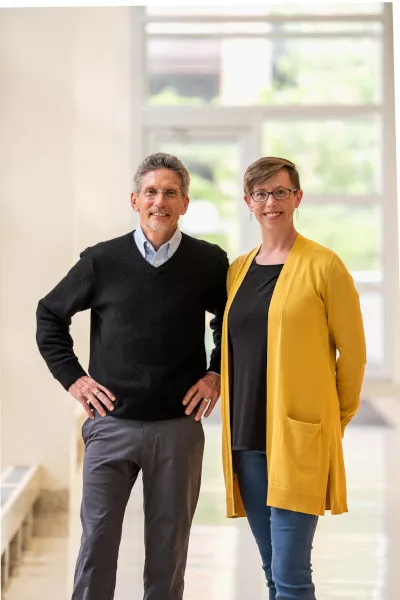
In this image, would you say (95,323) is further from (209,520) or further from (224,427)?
(209,520)

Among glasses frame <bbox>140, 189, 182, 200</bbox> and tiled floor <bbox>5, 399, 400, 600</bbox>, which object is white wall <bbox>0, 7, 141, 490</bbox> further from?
glasses frame <bbox>140, 189, 182, 200</bbox>

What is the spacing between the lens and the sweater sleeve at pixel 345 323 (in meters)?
2.13

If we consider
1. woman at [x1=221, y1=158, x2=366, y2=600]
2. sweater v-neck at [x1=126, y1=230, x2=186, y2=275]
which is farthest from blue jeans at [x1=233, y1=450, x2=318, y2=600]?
sweater v-neck at [x1=126, y1=230, x2=186, y2=275]

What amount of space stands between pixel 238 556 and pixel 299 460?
1.69 metres

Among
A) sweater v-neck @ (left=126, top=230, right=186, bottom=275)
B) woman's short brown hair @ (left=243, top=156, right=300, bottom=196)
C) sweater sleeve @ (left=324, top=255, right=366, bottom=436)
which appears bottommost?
sweater sleeve @ (left=324, top=255, right=366, bottom=436)

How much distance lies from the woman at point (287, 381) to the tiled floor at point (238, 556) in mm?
1141

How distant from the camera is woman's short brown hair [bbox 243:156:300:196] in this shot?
218cm

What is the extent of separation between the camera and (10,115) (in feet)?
13.9

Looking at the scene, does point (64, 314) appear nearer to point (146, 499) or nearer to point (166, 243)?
point (166, 243)

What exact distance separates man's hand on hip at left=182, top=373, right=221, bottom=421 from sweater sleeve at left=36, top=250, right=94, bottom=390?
0.35m

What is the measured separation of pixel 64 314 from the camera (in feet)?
7.95

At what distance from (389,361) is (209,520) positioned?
4.76m

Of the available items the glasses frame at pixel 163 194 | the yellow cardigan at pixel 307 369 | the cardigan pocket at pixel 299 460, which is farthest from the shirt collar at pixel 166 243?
the cardigan pocket at pixel 299 460

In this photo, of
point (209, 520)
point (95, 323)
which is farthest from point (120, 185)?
point (95, 323)
